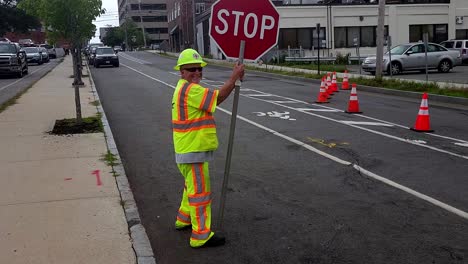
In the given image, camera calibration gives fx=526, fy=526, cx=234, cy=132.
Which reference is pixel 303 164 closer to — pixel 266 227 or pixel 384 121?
pixel 266 227

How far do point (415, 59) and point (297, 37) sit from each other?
711 inches

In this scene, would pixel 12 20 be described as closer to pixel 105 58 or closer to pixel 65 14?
pixel 105 58

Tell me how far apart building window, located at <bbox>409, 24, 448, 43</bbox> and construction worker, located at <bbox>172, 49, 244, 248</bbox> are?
4542 cm

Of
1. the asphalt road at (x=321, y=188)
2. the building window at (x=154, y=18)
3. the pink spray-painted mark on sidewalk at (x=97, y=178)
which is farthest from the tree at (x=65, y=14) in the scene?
the building window at (x=154, y=18)

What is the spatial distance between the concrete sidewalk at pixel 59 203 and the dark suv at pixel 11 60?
21.2 m

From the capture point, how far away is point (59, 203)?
6.02 m

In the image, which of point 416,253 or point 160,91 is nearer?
point 416,253

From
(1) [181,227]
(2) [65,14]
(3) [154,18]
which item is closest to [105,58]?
(2) [65,14]

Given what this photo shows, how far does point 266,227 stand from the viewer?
535 centimetres

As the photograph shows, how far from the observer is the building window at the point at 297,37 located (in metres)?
43.5

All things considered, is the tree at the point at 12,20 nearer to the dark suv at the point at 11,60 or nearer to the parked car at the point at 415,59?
the dark suv at the point at 11,60

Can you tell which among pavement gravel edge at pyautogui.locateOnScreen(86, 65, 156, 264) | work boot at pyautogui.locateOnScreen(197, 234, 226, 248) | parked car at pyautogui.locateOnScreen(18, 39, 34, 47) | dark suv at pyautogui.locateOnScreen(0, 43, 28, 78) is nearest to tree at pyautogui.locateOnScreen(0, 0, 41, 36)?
parked car at pyautogui.locateOnScreen(18, 39, 34, 47)

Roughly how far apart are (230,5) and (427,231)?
2.89 metres

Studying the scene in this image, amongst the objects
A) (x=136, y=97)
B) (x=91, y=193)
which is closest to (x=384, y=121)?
(x=91, y=193)
